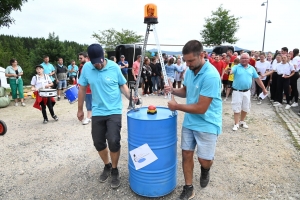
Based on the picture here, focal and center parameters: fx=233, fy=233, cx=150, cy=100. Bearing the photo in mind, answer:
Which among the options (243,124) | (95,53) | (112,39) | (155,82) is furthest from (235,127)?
(112,39)

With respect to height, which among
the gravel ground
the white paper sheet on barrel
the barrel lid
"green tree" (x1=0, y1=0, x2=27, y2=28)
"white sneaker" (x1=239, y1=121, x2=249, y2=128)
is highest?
"green tree" (x1=0, y1=0, x2=27, y2=28)

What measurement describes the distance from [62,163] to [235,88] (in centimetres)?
391

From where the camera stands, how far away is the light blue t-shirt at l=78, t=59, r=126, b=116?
2.96m

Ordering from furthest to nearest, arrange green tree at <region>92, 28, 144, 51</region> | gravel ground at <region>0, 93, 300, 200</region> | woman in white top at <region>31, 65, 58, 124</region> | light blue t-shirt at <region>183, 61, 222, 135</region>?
green tree at <region>92, 28, 144, 51</region>, woman in white top at <region>31, 65, 58, 124</region>, gravel ground at <region>0, 93, 300, 200</region>, light blue t-shirt at <region>183, 61, 222, 135</region>

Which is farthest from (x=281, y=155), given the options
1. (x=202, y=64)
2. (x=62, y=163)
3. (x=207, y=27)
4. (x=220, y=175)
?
(x=207, y=27)

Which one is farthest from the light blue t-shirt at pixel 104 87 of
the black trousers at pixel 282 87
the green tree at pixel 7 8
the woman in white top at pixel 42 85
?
the green tree at pixel 7 8

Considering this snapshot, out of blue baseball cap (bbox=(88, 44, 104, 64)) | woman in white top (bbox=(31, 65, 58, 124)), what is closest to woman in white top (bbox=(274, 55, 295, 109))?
blue baseball cap (bbox=(88, 44, 104, 64))

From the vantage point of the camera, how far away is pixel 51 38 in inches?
634

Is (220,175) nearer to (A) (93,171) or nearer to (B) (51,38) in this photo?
(A) (93,171)

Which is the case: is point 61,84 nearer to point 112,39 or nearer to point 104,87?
point 104,87

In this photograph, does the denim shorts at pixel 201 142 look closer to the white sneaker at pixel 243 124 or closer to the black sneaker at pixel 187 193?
the black sneaker at pixel 187 193

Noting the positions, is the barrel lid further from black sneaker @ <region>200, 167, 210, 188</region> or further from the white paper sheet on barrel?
black sneaker @ <region>200, 167, 210, 188</region>

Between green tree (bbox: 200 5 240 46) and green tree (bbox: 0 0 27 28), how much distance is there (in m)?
23.3

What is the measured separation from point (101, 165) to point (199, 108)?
2123 mm
